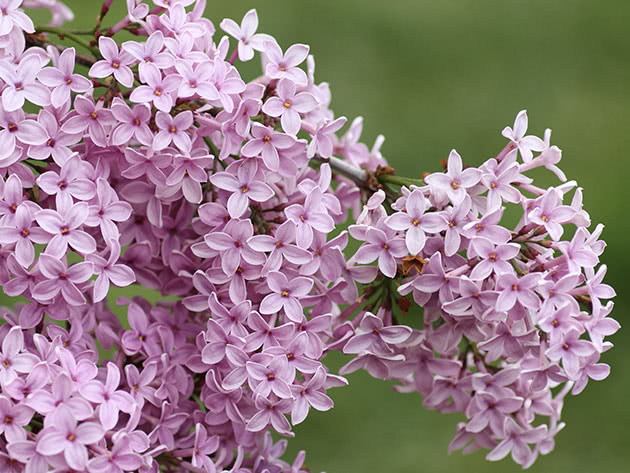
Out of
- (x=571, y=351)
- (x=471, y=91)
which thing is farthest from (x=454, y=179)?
(x=471, y=91)

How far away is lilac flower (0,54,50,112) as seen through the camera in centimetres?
61

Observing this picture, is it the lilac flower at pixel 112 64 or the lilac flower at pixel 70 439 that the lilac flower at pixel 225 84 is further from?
the lilac flower at pixel 70 439

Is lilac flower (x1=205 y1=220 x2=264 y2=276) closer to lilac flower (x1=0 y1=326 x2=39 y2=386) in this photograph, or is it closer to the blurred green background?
lilac flower (x1=0 y1=326 x2=39 y2=386)

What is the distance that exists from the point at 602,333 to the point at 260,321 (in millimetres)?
236

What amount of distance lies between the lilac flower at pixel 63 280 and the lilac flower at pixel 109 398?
0.19ft

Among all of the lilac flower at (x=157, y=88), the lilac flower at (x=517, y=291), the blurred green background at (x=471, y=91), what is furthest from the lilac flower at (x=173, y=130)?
the blurred green background at (x=471, y=91)

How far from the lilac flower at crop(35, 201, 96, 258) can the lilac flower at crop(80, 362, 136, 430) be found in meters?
0.08

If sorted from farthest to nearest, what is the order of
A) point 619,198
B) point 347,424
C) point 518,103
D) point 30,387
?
point 518,103 → point 619,198 → point 347,424 → point 30,387

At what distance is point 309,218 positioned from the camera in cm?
65

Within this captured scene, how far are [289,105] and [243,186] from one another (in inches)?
2.7

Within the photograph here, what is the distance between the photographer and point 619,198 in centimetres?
184

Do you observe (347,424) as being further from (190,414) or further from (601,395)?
(190,414)

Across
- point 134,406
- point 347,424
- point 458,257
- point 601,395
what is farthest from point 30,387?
point 601,395

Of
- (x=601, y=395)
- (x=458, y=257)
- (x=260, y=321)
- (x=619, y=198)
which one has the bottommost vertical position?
(x=260, y=321)
